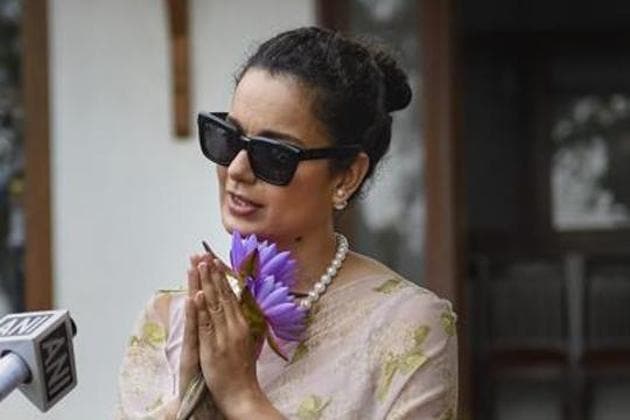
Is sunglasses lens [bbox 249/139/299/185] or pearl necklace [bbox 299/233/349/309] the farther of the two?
pearl necklace [bbox 299/233/349/309]

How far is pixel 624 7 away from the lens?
28.2ft

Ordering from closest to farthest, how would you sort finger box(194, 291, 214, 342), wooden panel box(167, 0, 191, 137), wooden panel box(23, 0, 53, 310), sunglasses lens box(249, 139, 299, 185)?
finger box(194, 291, 214, 342)
sunglasses lens box(249, 139, 299, 185)
wooden panel box(167, 0, 191, 137)
wooden panel box(23, 0, 53, 310)

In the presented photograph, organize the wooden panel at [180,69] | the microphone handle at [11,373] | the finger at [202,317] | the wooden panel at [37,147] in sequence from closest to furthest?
the microphone handle at [11,373]
the finger at [202,317]
the wooden panel at [180,69]
the wooden panel at [37,147]

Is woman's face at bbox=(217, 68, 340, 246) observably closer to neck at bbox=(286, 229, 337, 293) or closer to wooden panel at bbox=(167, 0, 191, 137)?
neck at bbox=(286, 229, 337, 293)

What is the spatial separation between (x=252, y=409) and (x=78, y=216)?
13.9ft

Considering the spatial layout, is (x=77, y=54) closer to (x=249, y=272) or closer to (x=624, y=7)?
(x=624, y=7)

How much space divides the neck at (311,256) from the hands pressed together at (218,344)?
0.61ft

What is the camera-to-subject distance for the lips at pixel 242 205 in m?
1.82

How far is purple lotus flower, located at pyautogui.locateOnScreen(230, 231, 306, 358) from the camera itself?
177 cm

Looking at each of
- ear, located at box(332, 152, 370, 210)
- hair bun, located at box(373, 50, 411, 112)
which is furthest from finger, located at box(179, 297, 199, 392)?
hair bun, located at box(373, 50, 411, 112)

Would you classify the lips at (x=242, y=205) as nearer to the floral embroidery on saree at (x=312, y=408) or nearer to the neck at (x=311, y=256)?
the neck at (x=311, y=256)

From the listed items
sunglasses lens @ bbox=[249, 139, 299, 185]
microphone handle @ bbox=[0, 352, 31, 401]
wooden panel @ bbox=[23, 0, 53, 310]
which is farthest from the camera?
wooden panel @ bbox=[23, 0, 53, 310]

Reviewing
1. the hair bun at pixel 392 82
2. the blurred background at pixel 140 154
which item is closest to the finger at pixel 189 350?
the hair bun at pixel 392 82

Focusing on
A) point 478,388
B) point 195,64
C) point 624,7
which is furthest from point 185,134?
point 624,7
